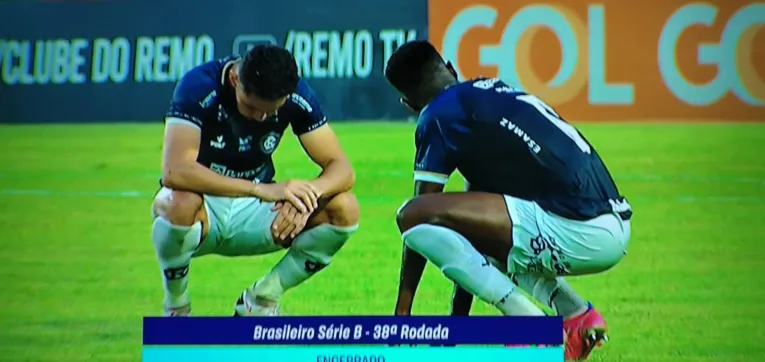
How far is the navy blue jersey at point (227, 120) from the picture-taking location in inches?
132

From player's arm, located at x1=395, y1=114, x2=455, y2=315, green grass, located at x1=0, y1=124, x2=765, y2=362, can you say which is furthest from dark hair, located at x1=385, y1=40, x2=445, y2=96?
green grass, located at x1=0, y1=124, x2=765, y2=362

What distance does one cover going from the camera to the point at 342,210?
3527mm

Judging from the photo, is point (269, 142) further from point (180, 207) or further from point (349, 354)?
point (349, 354)

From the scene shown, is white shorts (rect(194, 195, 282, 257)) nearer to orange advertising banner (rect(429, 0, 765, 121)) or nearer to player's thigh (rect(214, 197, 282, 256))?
player's thigh (rect(214, 197, 282, 256))

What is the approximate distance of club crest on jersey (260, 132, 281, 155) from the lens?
3541 mm

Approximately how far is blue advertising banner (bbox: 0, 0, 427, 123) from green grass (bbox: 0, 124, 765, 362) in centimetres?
15

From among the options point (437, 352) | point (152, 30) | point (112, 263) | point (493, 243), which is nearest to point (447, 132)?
point (493, 243)

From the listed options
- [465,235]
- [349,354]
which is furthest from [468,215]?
[349,354]

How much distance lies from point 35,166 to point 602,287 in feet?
8.20

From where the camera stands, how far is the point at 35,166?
492 cm

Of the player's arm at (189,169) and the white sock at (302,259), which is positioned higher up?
the player's arm at (189,169)

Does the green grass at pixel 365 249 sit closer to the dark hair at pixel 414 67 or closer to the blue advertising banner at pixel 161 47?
the blue advertising banner at pixel 161 47

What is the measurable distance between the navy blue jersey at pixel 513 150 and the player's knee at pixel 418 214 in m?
0.07

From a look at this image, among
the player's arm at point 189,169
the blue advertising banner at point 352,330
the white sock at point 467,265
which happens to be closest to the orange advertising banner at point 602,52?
the player's arm at point 189,169
